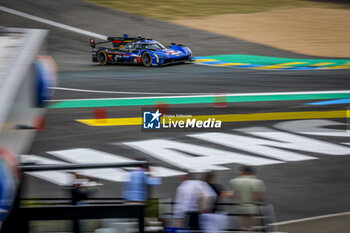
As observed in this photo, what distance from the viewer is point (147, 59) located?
29453mm

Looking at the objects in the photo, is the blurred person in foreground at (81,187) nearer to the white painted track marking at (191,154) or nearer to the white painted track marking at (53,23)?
the white painted track marking at (191,154)

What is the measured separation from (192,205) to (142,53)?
21028 mm

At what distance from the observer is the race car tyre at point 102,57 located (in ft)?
100

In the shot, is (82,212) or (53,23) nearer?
(82,212)

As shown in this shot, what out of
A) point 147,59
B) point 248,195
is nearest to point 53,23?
point 147,59

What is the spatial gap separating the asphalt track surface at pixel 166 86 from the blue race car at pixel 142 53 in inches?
19.1

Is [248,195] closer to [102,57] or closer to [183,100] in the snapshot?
[183,100]

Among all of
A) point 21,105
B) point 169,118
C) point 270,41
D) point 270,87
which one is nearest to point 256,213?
point 21,105

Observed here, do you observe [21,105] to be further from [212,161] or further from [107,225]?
[212,161]

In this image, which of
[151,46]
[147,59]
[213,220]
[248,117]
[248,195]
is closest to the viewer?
[213,220]

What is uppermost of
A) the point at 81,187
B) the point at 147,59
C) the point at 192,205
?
the point at 147,59

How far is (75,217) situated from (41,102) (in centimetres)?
233

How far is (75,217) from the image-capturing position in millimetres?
6070

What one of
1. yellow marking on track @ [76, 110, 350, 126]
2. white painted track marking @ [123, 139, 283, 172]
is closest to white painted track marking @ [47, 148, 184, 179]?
white painted track marking @ [123, 139, 283, 172]
